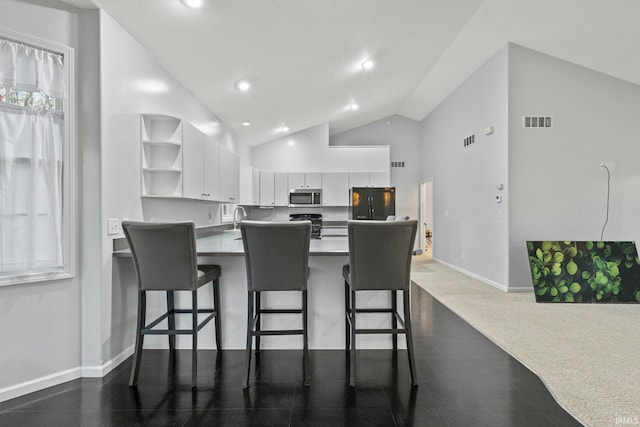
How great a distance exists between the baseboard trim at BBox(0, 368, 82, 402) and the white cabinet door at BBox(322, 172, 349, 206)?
529cm

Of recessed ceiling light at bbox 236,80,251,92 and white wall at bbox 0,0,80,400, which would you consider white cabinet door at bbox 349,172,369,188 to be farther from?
white wall at bbox 0,0,80,400

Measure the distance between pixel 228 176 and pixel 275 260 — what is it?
273 centimetres

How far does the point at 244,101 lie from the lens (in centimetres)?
456

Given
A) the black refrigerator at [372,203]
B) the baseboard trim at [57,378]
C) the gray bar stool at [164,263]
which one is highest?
the black refrigerator at [372,203]

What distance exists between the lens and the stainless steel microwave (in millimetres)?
6996

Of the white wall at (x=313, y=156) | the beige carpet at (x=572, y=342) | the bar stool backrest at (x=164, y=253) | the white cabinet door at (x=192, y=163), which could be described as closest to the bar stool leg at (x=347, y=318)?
the bar stool backrest at (x=164, y=253)

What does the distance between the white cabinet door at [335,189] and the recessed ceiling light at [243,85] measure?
322 centimetres

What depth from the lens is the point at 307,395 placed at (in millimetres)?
2082

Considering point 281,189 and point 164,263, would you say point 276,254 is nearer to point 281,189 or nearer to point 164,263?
point 164,263

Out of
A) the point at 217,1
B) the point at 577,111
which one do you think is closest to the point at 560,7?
the point at 577,111

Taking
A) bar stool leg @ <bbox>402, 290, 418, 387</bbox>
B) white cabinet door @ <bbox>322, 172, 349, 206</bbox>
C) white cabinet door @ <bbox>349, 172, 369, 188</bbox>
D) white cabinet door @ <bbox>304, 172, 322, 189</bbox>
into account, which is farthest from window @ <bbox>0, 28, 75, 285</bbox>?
white cabinet door @ <bbox>349, 172, 369, 188</bbox>

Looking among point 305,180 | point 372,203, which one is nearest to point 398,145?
point 372,203

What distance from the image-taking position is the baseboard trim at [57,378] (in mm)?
2021

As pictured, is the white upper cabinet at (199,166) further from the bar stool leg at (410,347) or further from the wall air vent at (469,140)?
the wall air vent at (469,140)
